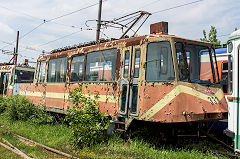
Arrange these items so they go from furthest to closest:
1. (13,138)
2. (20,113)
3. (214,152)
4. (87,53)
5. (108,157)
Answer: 1. (20,113)
2. (87,53)
3. (13,138)
4. (214,152)
5. (108,157)

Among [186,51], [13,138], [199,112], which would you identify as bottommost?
[13,138]

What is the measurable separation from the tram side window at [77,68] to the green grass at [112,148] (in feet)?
6.47

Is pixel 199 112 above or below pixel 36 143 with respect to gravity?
above

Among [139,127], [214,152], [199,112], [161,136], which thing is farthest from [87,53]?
[214,152]

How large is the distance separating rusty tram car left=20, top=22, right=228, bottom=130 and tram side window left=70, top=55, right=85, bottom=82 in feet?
1.60

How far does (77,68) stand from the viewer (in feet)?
31.1

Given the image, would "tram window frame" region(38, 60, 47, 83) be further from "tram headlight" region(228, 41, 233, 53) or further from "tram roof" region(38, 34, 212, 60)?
"tram headlight" region(228, 41, 233, 53)

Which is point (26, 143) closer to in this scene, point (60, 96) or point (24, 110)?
point (60, 96)

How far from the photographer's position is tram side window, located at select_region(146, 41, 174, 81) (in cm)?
643

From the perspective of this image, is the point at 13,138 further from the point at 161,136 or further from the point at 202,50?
the point at 202,50

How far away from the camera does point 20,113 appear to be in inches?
441

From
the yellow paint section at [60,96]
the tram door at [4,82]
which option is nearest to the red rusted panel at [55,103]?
the yellow paint section at [60,96]

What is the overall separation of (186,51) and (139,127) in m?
2.59

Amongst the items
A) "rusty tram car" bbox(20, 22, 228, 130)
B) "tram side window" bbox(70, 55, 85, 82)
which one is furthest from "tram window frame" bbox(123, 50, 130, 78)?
"tram side window" bbox(70, 55, 85, 82)
